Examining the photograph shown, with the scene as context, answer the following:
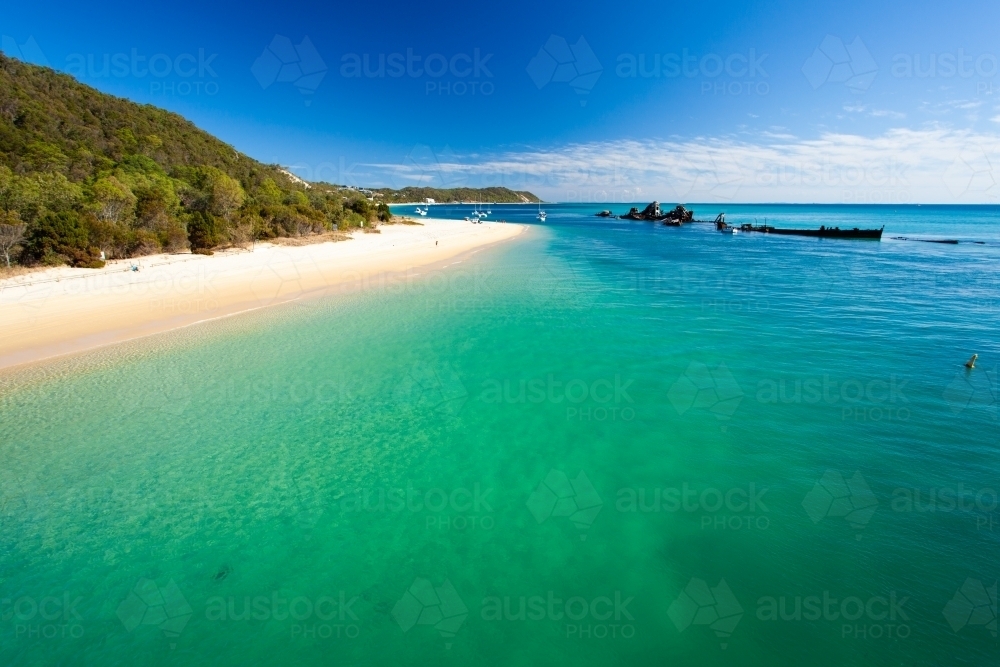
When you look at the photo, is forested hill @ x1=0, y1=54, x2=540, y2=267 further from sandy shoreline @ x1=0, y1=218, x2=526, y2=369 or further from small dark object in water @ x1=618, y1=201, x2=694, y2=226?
small dark object in water @ x1=618, y1=201, x2=694, y2=226

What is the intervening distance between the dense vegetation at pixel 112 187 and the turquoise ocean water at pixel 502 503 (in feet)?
50.7

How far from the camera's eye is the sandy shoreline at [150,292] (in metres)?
13.8

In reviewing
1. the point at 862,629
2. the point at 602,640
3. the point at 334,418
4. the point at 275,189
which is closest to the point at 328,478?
the point at 334,418

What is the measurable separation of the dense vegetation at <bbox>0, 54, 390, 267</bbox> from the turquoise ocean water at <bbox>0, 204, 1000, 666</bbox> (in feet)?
50.7

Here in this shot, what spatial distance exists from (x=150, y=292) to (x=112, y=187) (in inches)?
507

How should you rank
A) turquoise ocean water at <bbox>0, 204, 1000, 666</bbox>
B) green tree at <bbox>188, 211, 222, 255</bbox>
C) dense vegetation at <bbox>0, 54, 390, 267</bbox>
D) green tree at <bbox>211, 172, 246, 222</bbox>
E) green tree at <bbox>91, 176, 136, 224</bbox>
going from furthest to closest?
green tree at <bbox>211, 172, 246, 222</bbox>, green tree at <bbox>188, 211, 222, 255</bbox>, green tree at <bbox>91, 176, 136, 224</bbox>, dense vegetation at <bbox>0, 54, 390, 267</bbox>, turquoise ocean water at <bbox>0, 204, 1000, 666</bbox>

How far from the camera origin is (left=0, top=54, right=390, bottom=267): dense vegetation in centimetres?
2158

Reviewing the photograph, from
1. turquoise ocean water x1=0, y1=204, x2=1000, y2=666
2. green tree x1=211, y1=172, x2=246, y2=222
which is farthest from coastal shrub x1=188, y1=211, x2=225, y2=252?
turquoise ocean water x1=0, y1=204, x2=1000, y2=666

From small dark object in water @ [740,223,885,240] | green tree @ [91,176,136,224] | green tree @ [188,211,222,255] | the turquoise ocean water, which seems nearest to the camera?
the turquoise ocean water

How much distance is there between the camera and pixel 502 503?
698 centimetres

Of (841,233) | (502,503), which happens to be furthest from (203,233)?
(841,233)

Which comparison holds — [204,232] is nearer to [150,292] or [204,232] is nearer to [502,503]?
[150,292]

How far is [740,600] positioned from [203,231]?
116 feet

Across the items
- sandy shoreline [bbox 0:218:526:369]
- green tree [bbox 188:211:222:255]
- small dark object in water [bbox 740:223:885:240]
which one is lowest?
small dark object in water [bbox 740:223:885:240]
